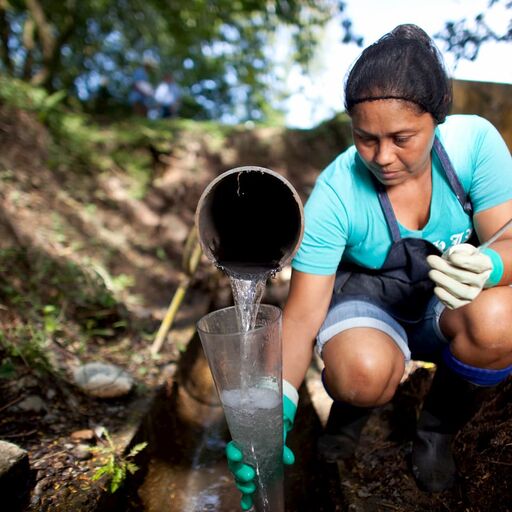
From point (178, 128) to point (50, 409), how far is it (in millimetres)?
5703

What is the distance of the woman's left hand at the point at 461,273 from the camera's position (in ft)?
4.52

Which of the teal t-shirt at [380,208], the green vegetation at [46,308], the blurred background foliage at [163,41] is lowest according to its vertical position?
the green vegetation at [46,308]

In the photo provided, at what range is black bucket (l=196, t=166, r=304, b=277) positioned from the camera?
1.74m

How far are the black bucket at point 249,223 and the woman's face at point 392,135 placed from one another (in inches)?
12.7

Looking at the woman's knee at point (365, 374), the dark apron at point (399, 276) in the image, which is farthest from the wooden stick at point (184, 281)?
the woman's knee at point (365, 374)

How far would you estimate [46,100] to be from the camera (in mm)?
5902

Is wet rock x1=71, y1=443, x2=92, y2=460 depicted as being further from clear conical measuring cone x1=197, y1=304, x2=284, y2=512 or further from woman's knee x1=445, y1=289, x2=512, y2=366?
woman's knee x1=445, y1=289, x2=512, y2=366

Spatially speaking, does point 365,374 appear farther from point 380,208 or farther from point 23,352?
point 23,352

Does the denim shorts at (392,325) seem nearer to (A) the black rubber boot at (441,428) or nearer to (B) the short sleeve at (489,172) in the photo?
(A) the black rubber boot at (441,428)

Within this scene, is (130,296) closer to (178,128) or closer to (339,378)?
(339,378)

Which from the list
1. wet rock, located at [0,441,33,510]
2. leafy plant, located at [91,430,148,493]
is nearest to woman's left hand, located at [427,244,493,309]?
leafy plant, located at [91,430,148,493]

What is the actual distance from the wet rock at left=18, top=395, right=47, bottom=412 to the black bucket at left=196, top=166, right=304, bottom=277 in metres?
1.15

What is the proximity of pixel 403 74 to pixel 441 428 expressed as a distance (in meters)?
1.30

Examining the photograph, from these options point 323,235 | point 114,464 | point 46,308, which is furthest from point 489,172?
point 46,308
